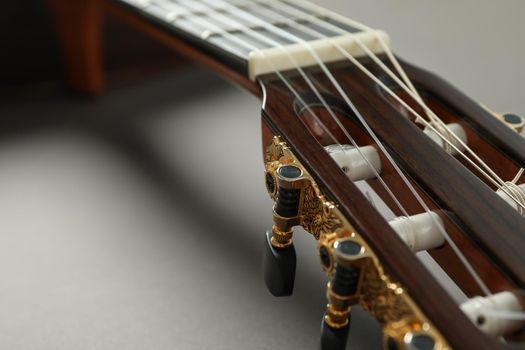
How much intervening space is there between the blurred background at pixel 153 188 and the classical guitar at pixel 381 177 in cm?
19

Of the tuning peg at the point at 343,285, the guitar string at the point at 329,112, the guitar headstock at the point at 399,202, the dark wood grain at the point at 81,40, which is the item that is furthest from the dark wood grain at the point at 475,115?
the dark wood grain at the point at 81,40

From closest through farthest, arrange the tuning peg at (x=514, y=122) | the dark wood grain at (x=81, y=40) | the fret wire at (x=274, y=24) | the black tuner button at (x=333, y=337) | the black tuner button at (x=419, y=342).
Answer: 1. the black tuner button at (x=419, y=342)
2. the black tuner button at (x=333, y=337)
3. the tuning peg at (x=514, y=122)
4. the fret wire at (x=274, y=24)
5. the dark wood grain at (x=81, y=40)

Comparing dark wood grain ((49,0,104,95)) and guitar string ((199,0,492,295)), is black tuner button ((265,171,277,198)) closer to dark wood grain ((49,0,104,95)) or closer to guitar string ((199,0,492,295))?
guitar string ((199,0,492,295))

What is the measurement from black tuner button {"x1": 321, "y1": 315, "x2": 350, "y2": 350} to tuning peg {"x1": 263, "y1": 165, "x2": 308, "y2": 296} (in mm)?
83

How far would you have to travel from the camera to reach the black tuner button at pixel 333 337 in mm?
547

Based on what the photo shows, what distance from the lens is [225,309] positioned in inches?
30.9

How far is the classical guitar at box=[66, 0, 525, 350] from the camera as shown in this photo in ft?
1.56

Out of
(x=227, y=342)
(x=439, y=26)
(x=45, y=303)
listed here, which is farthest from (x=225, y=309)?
(x=439, y=26)

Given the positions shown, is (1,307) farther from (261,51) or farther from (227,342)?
(261,51)

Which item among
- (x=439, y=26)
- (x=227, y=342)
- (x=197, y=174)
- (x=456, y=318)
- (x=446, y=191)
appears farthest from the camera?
(x=439, y=26)

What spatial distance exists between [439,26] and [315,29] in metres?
0.61

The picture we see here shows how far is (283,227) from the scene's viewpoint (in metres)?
0.60

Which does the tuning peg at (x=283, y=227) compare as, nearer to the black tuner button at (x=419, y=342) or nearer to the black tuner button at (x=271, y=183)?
the black tuner button at (x=271, y=183)

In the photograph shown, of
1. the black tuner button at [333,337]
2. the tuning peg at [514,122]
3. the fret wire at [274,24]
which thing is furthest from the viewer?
the fret wire at [274,24]
